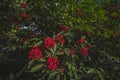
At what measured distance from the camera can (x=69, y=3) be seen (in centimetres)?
473

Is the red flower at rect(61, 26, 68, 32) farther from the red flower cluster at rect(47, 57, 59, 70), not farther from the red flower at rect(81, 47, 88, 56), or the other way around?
the red flower cluster at rect(47, 57, 59, 70)

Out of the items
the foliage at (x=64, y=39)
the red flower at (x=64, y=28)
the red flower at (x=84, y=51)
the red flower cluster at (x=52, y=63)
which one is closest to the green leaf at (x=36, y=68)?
the foliage at (x=64, y=39)

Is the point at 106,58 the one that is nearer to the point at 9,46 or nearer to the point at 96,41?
the point at 96,41

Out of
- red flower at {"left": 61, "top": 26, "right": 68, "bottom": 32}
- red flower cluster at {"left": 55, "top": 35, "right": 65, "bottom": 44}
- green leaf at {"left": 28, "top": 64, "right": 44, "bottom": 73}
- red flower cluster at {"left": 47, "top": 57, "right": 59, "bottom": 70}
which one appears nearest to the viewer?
red flower cluster at {"left": 47, "top": 57, "right": 59, "bottom": 70}

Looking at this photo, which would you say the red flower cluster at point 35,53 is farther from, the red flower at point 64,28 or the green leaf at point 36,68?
the red flower at point 64,28

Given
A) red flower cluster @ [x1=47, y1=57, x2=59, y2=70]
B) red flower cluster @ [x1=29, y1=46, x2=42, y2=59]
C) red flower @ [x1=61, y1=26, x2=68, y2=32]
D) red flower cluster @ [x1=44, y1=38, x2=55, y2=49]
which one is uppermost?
red flower @ [x1=61, y1=26, x2=68, y2=32]

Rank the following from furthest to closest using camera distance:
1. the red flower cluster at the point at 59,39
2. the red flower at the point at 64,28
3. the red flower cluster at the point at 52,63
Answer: the red flower at the point at 64,28
the red flower cluster at the point at 59,39
the red flower cluster at the point at 52,63

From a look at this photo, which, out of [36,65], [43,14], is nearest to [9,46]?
[43,14]

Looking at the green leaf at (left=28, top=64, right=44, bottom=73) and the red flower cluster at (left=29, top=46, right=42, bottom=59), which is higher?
the red flower cluster at (left=29, top=46, right=42, bottom=59)

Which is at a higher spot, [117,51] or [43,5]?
[43,5]

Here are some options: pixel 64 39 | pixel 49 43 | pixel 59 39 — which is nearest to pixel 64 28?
pixel 64 39

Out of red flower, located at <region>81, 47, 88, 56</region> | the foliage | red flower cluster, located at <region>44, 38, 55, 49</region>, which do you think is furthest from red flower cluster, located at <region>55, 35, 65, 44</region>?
red flower, located at <region>81, 47, 88, 56</region>

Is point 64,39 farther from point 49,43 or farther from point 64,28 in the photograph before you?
point 49,43

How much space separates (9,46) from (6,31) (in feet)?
1.05
